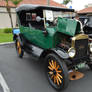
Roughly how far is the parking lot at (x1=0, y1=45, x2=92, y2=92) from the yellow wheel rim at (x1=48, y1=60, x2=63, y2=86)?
0.83 ft

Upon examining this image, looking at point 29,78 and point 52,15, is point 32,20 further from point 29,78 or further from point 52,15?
point 29,78

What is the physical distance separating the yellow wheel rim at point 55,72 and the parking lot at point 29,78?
0.25m

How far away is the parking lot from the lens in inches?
103

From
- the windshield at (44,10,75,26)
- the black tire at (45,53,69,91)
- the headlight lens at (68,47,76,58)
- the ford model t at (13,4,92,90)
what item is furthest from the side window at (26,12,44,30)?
the headlight lens at (68,47,76,58)

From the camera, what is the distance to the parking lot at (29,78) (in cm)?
261

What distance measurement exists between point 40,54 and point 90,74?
1.65 meters

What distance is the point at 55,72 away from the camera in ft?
8.38

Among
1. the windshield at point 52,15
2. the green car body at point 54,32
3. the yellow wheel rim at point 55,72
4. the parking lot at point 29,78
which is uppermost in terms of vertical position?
the windshield at point 52,15

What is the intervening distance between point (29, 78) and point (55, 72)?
903 millimetres

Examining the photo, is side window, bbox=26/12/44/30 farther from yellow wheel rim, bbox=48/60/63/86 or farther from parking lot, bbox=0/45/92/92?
yellow wheel rim, bbox=48/60/63/86

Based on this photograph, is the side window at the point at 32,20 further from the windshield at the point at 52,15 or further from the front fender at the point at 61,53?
the front fender at the point at 61,53

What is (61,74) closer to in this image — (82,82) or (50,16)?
(82,82)

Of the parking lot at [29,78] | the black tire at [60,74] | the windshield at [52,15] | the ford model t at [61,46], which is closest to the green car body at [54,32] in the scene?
the ford model t at [61,46]

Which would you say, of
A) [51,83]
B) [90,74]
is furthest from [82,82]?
[51,83]
